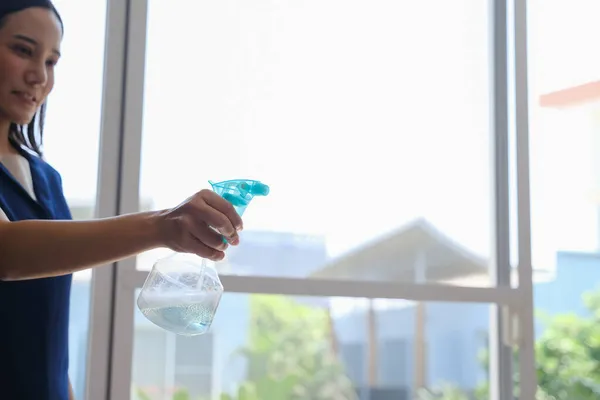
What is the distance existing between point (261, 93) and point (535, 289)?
3.13ft

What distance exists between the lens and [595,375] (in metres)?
2.34

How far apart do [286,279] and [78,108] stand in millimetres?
675

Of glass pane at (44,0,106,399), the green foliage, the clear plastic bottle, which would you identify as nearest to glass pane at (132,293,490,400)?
the green foliage

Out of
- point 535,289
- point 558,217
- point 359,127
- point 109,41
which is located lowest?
point 535,289

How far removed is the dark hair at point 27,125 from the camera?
123cm

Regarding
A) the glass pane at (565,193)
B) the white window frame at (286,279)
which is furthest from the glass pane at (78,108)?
the glass pane at (565,193)

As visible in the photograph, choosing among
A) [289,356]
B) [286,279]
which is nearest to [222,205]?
[286,279]

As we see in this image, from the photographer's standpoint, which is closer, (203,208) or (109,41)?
(203,208)

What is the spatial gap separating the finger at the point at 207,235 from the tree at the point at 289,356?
110 cm

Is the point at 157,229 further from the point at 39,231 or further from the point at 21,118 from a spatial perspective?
the point at 21,118

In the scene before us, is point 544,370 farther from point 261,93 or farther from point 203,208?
point 203,208

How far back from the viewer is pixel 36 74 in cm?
124

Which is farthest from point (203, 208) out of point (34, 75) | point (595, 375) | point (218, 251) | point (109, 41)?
point (595, 375)

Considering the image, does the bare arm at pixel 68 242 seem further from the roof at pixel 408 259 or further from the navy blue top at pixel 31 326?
the roof at pixel 408 259
